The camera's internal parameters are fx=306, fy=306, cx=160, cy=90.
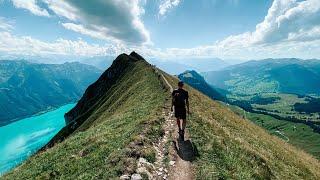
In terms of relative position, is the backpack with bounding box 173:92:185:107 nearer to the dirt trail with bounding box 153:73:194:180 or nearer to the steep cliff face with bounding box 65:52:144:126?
the dirt trail with bounding box 153:73:194:180

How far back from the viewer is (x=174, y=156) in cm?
Answer: 2000

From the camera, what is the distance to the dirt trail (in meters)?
17.4

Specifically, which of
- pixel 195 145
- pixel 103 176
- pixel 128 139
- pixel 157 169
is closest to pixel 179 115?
pixel 195 145

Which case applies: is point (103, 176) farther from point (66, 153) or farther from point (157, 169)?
point (66, 153)

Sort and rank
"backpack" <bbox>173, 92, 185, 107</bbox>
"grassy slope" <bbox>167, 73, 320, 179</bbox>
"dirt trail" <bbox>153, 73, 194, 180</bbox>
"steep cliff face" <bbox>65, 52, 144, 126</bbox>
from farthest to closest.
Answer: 1. "steep cliff face" <bbox>65, 52, 144, 126</bbox>
2. "backpack" <bbox>173, 92, 185, 107</bbox>
3. "grassy slope" <bbox>167, 73, 320, 179</bbox>
4. "dirt trail" <bbox>153, 73, 194, 180</bbox>

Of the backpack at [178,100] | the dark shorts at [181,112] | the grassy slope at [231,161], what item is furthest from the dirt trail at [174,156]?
the backpack at [178,100]

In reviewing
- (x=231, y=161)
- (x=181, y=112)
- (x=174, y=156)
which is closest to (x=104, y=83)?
(x=181, y=112)

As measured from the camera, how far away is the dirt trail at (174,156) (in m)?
17.4

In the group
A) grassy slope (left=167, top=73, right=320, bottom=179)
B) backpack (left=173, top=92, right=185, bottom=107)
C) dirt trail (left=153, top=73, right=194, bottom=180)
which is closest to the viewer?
dirt trail (left=153, top=73, right=194, bottom=180)

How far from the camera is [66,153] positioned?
78.0ft

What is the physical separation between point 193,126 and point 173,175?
32.3 feet

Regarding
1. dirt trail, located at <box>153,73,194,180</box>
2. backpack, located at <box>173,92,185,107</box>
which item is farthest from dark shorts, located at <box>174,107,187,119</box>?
dirt trail, located at <box>153,73,194,180</box>

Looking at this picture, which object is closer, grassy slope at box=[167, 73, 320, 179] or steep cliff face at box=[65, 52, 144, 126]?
grassy slope at box=[167, 73, 320, 179]

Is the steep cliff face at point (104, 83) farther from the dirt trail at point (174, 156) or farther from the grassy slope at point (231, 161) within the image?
the dirt trail at point (174, 156)
